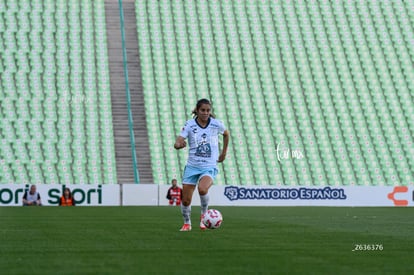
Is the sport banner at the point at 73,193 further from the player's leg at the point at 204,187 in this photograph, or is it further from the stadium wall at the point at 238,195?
the player's leg at the point at 204,187

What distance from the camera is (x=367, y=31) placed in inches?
1614

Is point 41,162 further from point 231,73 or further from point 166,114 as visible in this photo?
point 231,73

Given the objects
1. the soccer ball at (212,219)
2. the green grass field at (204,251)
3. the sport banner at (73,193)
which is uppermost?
the sport banner at (73,193)

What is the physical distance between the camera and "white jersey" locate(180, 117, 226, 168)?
42.9 ft

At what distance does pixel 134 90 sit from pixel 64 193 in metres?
9.03

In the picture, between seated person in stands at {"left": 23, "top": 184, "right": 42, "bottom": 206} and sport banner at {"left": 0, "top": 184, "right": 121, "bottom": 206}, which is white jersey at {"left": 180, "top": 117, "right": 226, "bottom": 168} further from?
sport banner at {"left": 0, "top": 184, "right": 121, "bottom": 206}

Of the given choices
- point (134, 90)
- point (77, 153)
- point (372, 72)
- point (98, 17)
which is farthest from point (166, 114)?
point (372, 72)

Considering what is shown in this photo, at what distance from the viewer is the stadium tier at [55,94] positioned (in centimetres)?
3189

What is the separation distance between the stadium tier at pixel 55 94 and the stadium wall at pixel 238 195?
256 cm

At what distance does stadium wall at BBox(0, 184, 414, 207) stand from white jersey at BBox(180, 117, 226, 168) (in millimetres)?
16054

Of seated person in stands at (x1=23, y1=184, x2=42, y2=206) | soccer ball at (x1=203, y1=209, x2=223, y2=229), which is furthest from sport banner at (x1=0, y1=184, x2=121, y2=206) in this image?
soccer ball at (x1=203, y1=209, x2=223, y2=229)

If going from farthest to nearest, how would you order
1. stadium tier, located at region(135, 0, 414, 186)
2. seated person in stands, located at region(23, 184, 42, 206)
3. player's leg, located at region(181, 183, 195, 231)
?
stadium tier, located at region(135, 0, 414, 186) → seated person in stands, located at region(23, 184, 42, 206) → player's leg, located at region(181, 183, 195, 231)

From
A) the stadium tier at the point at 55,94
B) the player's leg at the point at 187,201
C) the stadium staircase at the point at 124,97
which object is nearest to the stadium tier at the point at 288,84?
the stadium staircase at the point at 124,97

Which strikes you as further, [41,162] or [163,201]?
[41,162]
